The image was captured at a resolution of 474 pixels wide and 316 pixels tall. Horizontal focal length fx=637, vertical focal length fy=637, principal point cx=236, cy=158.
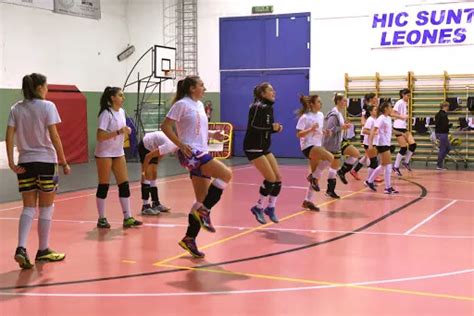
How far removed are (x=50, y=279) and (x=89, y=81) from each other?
604 inches

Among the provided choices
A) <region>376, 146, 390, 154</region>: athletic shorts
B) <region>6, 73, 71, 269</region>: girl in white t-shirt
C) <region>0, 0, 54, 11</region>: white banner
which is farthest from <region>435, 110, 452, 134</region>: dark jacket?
<region>6, 73, 71, 269</region>: girl in white t-shirt

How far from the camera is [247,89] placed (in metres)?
21.4

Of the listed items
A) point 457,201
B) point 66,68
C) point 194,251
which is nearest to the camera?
point 194,251

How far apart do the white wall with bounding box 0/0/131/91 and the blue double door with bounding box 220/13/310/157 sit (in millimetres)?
3676

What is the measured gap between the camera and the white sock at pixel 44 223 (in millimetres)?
6418

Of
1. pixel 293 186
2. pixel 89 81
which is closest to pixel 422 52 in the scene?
pixel 293 186

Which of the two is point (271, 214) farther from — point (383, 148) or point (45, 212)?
point (383, 148)

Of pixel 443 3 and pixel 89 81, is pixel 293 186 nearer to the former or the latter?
pixel 443 3

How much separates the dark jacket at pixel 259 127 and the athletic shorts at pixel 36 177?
276cm

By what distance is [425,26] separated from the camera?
1842 centimetres

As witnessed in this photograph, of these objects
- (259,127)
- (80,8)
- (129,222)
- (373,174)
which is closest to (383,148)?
(373,174)

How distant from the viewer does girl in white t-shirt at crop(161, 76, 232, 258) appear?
636 cm

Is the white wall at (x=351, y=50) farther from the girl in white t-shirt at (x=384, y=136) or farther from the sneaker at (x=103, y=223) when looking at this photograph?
the sneaker at (x=103, y=223)

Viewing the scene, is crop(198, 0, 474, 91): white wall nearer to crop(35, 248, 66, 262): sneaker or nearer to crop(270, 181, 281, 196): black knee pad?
crop(270, 181, 281, 196): black knee pad
